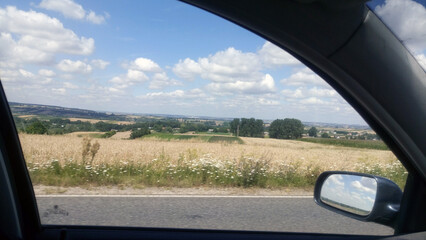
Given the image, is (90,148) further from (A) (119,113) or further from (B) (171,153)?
(B) (171,153)

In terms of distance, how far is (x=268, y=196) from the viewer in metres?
4.08

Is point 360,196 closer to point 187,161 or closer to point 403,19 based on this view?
point 403,19

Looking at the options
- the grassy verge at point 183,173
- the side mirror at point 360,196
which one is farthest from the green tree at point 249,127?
the grassy verge at point 183,173

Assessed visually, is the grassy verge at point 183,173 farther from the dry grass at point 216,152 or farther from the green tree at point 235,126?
the green tree at point 235,126

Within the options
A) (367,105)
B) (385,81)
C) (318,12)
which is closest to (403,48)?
(385,81)

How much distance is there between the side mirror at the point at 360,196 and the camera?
1592mm

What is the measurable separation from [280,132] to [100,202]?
1.89 m

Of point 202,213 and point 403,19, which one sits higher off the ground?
point 403,19

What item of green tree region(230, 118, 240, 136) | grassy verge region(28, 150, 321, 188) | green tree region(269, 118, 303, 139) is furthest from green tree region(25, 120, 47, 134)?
green tree region(269, 118, 303, 139)

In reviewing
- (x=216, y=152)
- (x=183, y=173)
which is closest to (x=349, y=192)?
(x=183, y=173)

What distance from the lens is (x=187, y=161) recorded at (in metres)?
5.11

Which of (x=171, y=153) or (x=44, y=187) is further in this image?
(x=171, y=153)

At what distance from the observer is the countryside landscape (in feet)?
7.58

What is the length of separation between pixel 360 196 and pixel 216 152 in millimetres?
3382
